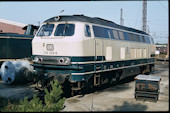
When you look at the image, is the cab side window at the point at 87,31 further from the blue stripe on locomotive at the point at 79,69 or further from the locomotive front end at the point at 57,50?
the blue stripe on locomotive at the point at 79,69

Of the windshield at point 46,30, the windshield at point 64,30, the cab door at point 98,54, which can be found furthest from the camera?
the windshield at point 46,30

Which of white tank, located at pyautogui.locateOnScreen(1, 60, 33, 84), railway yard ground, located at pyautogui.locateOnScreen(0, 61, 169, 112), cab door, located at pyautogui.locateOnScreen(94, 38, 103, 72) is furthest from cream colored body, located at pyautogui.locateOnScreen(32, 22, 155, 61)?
white tank, located at pyautogui.locateOnScreen(1, 60, 33, 84)

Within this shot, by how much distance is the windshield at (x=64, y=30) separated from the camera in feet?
28.4

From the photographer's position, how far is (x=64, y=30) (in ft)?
28.7

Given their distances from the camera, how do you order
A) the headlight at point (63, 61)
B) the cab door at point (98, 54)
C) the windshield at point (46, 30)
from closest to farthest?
the headlight at point (63, 61), the cab door at point (98, 54), the windshield at point (46, 30)

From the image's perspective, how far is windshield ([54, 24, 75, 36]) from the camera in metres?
8.66

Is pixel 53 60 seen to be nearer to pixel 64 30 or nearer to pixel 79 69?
pixel 79 69

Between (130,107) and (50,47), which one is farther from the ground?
(50,47)

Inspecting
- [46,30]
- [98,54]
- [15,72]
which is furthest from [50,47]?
[15,72]

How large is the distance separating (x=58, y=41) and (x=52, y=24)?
1206mm

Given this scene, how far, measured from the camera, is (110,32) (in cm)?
1047

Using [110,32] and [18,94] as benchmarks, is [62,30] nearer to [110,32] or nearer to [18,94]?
[110,32]

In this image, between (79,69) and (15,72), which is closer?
(79,69)

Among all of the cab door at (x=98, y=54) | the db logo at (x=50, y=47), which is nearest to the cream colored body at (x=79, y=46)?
the cab door at (x=98, y=54)
